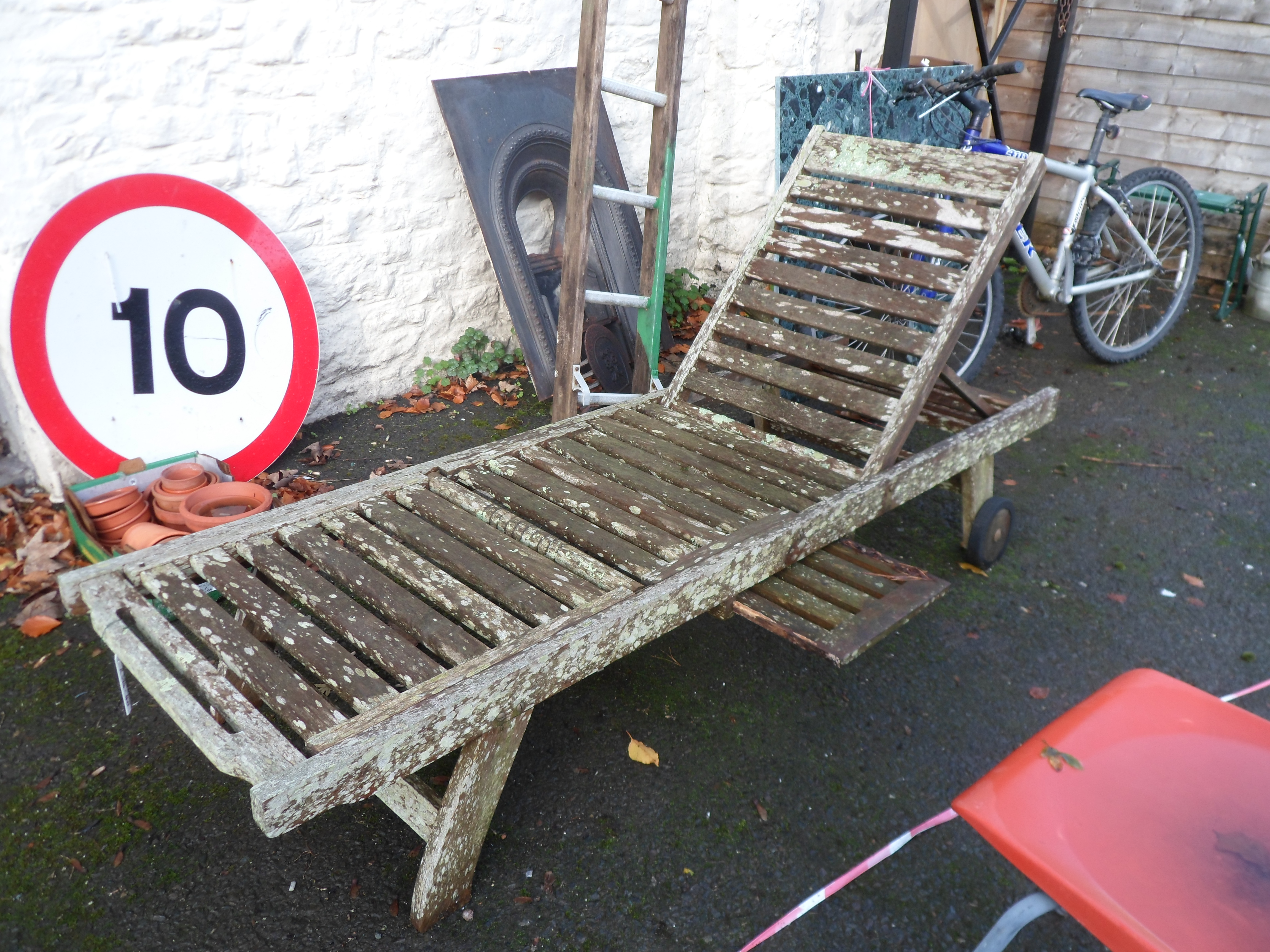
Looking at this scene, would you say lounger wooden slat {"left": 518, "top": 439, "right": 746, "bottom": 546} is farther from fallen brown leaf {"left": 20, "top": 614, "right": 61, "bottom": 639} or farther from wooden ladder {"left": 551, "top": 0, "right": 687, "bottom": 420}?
fallen brown leaf {"left": 20, "top": 614, "right": 61, "bottom": 639}

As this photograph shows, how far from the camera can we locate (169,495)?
114 inches

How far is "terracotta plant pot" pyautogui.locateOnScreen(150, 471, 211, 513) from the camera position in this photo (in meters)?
2.89

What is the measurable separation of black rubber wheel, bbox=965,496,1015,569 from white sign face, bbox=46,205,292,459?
257 cm

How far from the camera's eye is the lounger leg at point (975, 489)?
305cm

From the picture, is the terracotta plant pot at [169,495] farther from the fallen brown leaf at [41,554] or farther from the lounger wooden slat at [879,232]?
the lounger wooden slat at [879,232]

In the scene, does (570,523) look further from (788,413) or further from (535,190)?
(535,190)

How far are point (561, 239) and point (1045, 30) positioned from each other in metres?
3.99

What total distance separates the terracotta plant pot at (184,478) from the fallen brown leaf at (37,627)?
1.70 feet

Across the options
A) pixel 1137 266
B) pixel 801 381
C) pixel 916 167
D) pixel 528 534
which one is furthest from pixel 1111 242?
pixel 528 534

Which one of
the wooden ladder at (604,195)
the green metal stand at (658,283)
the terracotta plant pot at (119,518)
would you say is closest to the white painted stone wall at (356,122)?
the terracotta plant pot at (119,518)

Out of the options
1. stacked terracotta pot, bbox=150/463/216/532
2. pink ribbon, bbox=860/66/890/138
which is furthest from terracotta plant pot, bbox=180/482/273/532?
pink ribbon, bbox=860/66/890/138

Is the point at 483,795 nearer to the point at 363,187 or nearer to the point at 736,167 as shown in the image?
the point at 363,187

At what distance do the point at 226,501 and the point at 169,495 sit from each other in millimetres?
179

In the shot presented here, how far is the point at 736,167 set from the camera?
4.91 m
